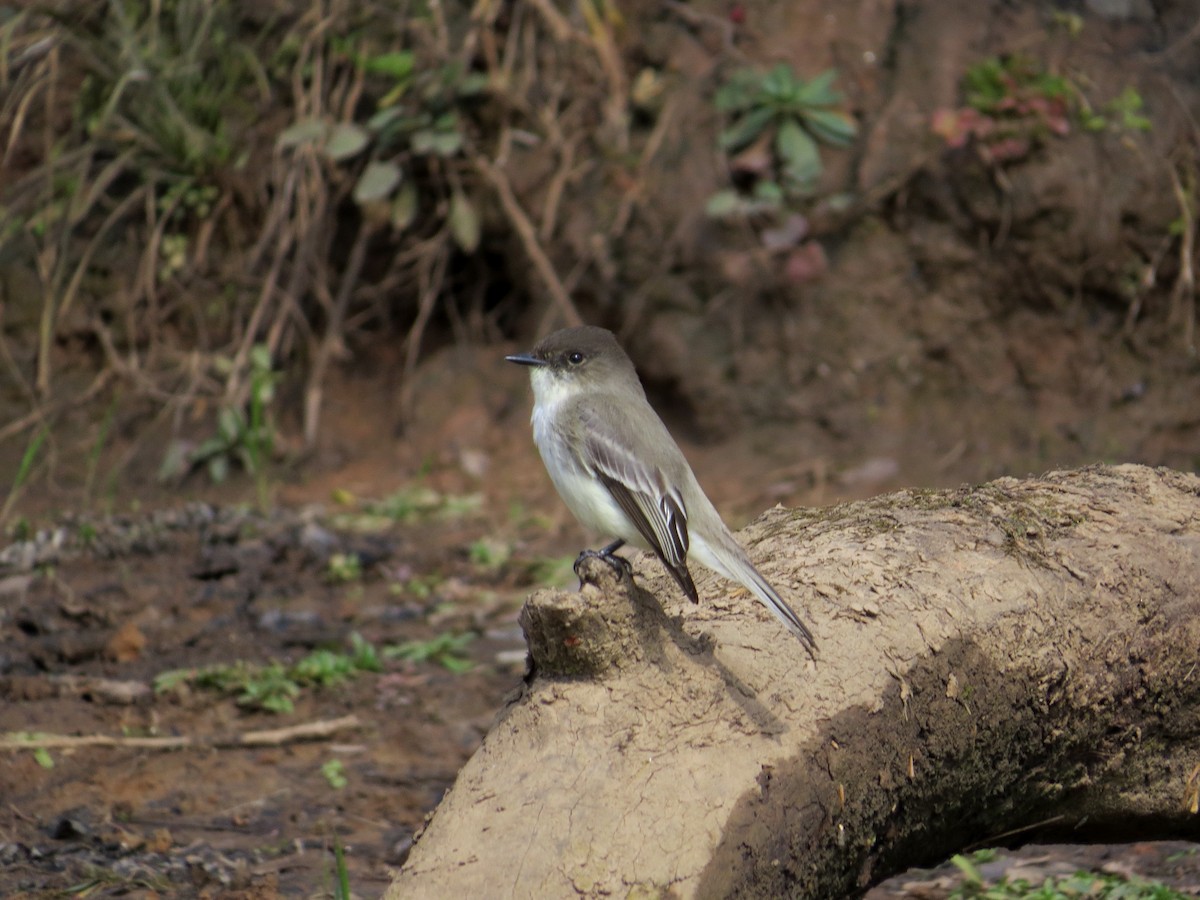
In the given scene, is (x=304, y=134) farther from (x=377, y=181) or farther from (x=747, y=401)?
(x=747, y=401)

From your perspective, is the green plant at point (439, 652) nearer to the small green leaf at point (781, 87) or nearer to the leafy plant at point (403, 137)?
the leafy plant at point (403, 137)

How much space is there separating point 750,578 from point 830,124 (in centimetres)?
497

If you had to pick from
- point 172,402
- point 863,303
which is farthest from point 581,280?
point 172,402

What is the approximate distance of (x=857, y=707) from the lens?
3.25 meters

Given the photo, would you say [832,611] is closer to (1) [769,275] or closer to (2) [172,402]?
(1) [769,275]

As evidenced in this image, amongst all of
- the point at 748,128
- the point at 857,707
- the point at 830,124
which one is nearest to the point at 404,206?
the point at 748,128

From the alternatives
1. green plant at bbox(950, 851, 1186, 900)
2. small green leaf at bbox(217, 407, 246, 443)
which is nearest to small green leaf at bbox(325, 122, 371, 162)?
small green leaf at bbox(217, 407, 246, 443)

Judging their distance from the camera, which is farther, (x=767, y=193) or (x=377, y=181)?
(x=377, y=181)

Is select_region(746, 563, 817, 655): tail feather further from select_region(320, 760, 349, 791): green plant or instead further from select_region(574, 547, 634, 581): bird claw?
select_region(320, 760, 349, 791): green plant

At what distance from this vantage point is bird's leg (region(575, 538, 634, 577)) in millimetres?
3295

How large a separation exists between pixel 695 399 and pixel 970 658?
487cm

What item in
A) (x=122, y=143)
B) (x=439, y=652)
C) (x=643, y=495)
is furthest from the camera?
(x=122, y=143)

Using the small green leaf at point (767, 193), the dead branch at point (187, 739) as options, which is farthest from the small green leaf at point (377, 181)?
the dead branch at point (187, 739)

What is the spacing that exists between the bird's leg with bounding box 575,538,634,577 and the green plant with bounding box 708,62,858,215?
160 inches
